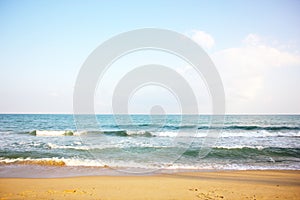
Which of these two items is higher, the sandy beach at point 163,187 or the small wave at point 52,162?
the sandy beach at point 163,187

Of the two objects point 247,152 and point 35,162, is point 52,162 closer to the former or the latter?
point 35,162

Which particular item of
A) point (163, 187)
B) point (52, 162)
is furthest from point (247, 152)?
point (52, 162)

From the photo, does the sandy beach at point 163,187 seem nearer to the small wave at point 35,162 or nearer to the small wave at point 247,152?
the small wave at point 35,162

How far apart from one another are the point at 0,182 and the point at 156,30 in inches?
426

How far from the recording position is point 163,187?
7.09 m

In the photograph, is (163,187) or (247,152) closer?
(163,187)

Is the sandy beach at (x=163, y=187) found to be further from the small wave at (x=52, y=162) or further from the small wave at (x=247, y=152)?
the small wave at (x=247, y=152)

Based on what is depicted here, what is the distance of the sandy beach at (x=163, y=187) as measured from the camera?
20.4 feet

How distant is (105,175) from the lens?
898 cm

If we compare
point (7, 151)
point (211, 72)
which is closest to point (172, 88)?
point (211, 72)

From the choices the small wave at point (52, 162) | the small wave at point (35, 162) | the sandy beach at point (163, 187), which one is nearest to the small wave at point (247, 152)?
the sandy beach at point (163, 187)

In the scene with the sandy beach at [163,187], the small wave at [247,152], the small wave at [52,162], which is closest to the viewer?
the sandy beach at [163,187]

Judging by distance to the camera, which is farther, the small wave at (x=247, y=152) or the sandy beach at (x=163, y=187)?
the small wave at (x=247, y=152)

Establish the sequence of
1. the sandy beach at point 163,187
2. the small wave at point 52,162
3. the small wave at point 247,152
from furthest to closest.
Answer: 1. the small wave at point 247,152
2. the small wave at point 52,162
3. the sandy beach at point 163,187
